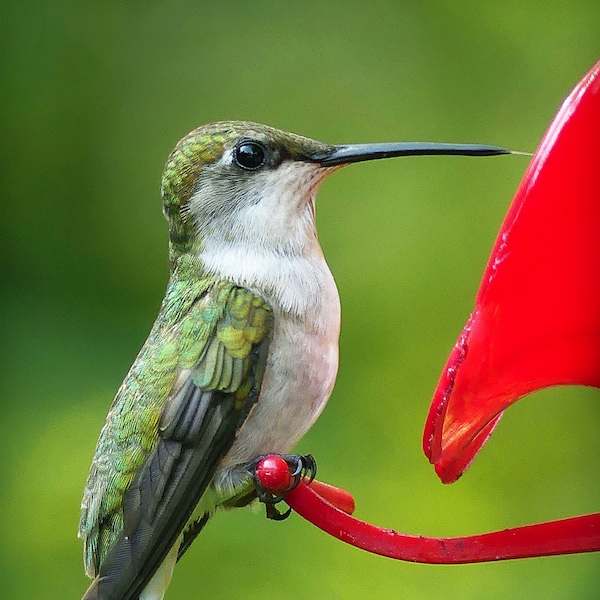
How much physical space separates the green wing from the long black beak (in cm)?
23

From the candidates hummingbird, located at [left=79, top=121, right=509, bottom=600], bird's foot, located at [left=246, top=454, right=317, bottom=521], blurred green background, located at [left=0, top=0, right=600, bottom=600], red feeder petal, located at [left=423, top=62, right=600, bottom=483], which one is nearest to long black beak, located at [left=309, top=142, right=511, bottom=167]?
hummingbird, located at [left=79, top=121, right=509, bottom=600]

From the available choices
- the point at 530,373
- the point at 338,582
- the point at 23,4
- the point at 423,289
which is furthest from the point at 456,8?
the point at 530,373

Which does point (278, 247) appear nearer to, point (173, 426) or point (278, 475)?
point (173, 426)

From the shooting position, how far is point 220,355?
4.50ft

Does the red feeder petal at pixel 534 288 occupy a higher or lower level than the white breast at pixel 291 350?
higher

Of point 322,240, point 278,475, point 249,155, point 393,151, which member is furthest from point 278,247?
point 322,240

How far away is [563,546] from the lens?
0.99m

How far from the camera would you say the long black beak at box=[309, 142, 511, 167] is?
115 centimetres

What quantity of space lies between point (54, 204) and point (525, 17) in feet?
4.28

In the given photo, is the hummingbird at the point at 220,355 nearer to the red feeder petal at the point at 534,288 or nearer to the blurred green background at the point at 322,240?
the red feeder petal at the point at 534,288

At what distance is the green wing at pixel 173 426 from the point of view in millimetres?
1319

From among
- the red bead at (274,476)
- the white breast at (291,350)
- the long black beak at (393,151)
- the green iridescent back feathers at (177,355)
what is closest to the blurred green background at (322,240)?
the green iridescent back feathers at (177,355)

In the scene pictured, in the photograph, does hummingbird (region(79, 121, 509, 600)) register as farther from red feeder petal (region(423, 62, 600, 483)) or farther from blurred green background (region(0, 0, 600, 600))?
blurred green background (region(0, 0, 600, 600))

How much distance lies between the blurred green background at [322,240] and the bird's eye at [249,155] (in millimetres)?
998
